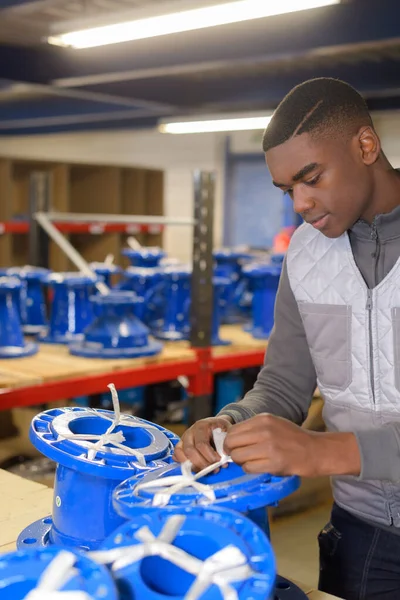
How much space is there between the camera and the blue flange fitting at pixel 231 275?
4.75 meters

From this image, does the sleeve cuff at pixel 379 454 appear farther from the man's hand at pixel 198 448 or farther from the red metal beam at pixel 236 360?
the red metal beam at pixel 236 360

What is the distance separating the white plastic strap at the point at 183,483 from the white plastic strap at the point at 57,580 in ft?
0.63

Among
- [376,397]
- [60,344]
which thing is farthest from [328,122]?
[60,344]

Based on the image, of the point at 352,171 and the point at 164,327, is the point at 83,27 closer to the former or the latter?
the point at 164,327

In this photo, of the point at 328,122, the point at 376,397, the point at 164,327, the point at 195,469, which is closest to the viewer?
the point at 195,469

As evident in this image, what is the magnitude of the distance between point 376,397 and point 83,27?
2.64m

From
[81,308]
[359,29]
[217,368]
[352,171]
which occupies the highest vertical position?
[359,29]

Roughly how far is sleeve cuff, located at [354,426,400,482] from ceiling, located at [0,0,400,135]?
7.30 ft

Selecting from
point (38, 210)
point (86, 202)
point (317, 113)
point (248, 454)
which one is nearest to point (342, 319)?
point (317, 113)

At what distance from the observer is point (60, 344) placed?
12.7 ft

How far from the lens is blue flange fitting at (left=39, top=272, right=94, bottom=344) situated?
3.77 meters

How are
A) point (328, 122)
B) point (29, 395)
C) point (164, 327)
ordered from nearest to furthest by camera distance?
point (328, 122) < point (29, 395) < point (164, 327)

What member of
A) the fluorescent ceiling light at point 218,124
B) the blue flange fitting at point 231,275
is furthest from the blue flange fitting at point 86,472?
the fluorescent ceiling light at point 218,124

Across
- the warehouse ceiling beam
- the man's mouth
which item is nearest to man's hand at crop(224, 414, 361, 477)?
the man's mouth
